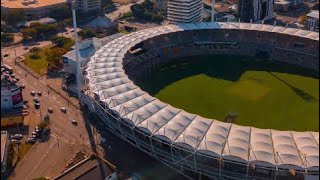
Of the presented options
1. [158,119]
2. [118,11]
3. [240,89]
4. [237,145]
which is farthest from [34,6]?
[237,145]

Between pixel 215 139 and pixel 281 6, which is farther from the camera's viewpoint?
pixel 281 6

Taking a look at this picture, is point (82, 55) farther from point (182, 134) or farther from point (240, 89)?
point (182, 134)

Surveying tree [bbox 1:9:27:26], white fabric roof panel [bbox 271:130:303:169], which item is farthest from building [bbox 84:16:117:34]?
white fabric roof panel [bbox 271:130:303:169]

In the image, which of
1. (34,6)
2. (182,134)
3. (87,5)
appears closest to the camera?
(182,134)

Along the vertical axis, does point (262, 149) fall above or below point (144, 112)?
below

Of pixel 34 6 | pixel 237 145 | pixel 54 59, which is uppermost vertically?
pixel 34 6

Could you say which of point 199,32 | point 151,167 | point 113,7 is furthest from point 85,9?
point 151,167

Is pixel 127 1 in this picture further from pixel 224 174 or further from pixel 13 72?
pixel 224 174
